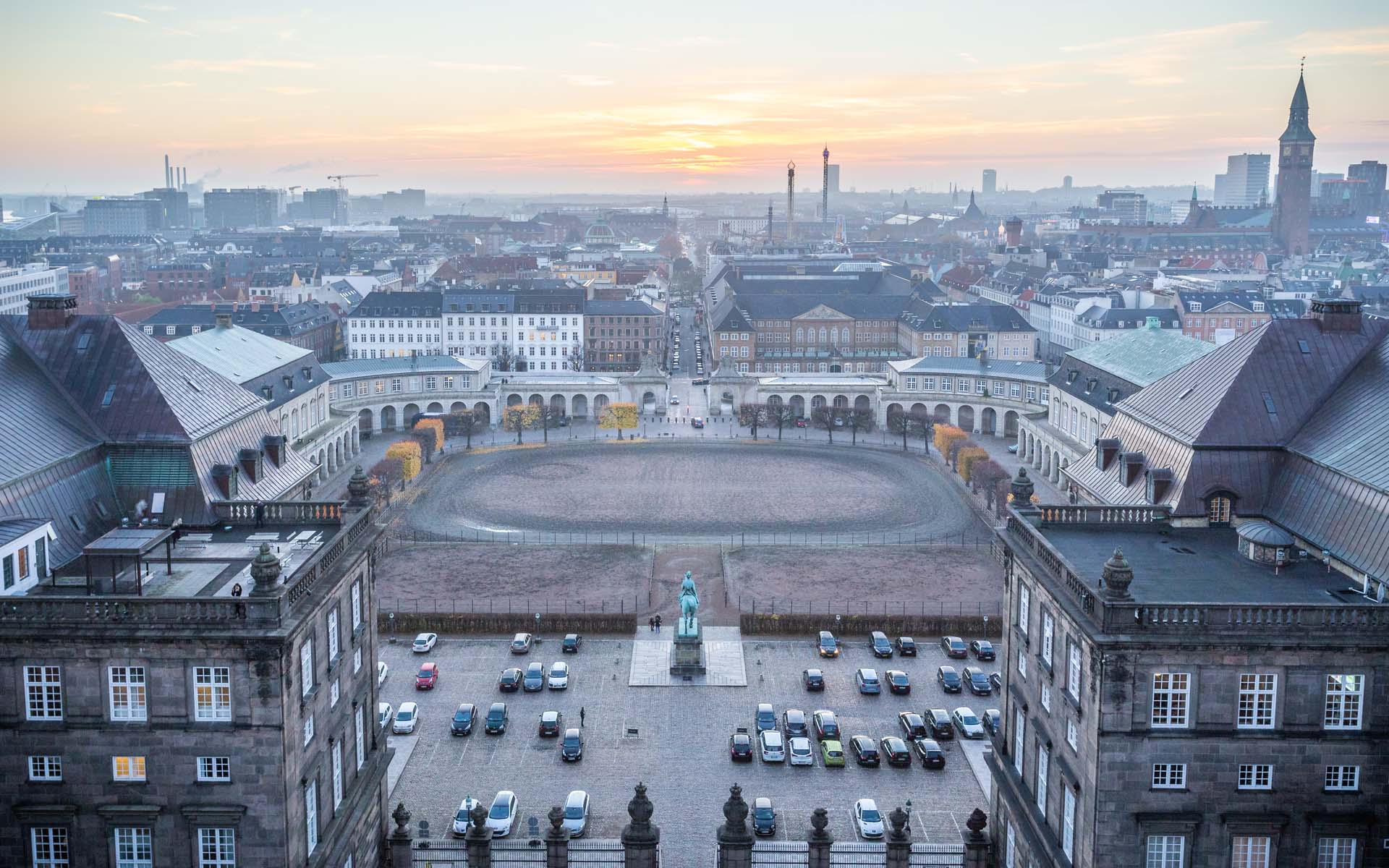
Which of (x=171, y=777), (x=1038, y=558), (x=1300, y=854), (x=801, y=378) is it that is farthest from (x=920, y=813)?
(x=801, y=378)

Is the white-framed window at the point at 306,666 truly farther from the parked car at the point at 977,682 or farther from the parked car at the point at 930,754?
the parked car at the point at 977,682

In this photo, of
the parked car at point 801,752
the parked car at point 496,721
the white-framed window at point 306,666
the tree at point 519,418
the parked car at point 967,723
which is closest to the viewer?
the white-framed window at point 306,666

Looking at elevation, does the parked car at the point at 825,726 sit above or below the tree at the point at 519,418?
below

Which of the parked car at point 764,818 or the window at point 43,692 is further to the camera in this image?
the parked car at point 764,818

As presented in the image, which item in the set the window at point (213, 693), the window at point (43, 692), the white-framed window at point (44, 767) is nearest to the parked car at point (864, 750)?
the window at point (213, 693)

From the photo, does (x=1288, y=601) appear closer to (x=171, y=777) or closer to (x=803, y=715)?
(x=803, y=715)

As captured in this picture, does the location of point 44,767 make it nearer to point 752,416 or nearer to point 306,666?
point 306,666

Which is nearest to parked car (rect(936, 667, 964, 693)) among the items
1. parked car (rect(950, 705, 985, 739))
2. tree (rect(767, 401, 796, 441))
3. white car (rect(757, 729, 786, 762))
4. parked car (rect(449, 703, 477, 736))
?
parked car (rect(950, 705, 985, 739))

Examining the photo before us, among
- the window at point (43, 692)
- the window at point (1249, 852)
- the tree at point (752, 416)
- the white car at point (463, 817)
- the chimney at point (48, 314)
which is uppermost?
the chimney at point (48, 314)
